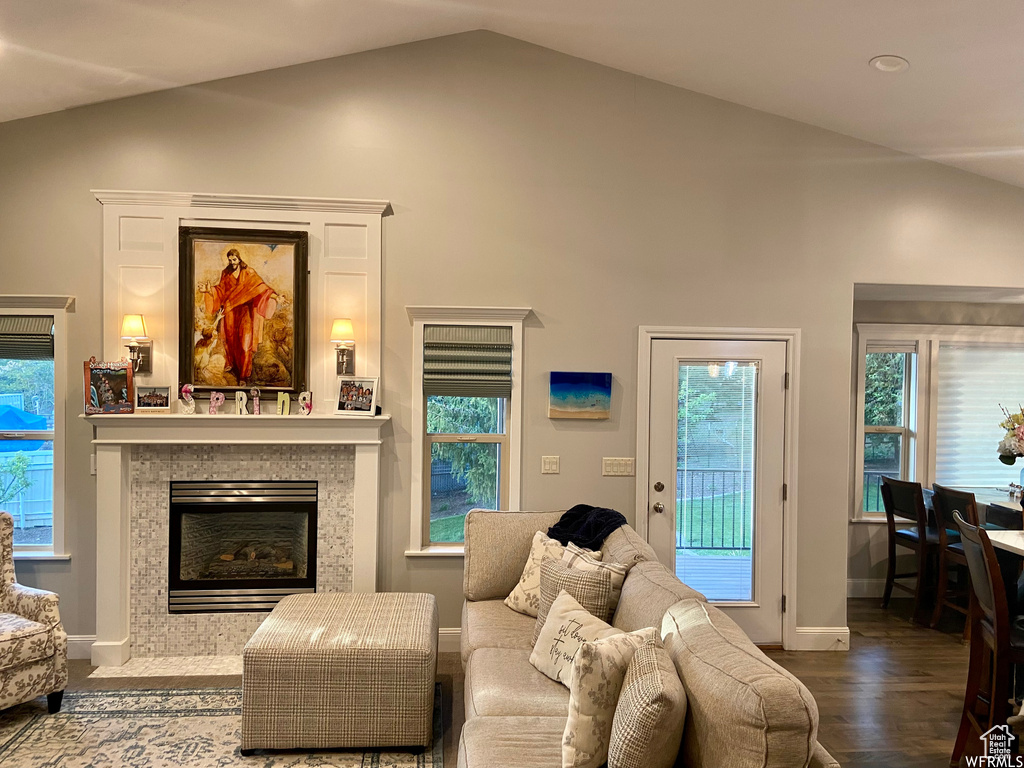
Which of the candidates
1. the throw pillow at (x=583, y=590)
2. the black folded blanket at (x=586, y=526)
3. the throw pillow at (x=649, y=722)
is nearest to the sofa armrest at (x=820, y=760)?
the throw pillow at (x=649, y=722)

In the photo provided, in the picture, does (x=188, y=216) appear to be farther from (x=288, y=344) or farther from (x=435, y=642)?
(x=435, y=642)

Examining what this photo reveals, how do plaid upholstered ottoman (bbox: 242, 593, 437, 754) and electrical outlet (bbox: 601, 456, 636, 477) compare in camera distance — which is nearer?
plaid upholstered ottoman (bbox: 242, 593, 437, 754)

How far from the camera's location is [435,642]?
10.7 ft

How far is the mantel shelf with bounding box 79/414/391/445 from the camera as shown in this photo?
390 cm

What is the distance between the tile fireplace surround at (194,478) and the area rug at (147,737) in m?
0.49

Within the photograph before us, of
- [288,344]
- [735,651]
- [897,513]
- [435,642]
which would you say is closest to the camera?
[735,651]

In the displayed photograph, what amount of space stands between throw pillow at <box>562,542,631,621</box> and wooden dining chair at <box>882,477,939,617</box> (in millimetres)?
2953

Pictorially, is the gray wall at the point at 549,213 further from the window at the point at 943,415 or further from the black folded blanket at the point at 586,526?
the window at the point at 943,415

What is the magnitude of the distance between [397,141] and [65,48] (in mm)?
1698

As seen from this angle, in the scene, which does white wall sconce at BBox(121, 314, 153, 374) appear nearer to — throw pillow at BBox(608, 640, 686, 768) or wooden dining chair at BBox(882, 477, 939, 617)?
Result: throw pillow at BBox(608, 640, 686, 768)

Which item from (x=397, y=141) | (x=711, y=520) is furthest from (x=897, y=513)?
(x=397, y=141)

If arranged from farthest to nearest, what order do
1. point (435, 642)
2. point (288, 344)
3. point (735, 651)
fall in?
point (288, 344), point (435, 642), point (735, 651)

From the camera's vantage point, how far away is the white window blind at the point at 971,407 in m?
5.51

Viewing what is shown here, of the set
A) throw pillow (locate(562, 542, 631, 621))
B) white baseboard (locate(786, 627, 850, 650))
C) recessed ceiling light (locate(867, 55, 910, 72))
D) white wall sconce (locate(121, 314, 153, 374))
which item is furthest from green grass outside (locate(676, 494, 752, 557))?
white wall sconce (locate(121, 314, 153, 374))
